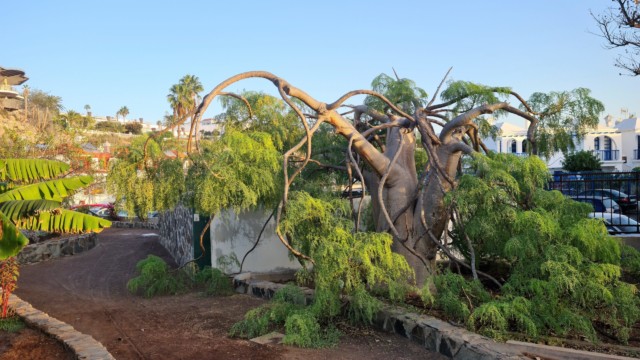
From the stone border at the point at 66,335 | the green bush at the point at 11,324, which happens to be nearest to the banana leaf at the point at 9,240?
the stone border at the point at 66,335

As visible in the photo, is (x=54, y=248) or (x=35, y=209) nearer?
(x=35, y=209)

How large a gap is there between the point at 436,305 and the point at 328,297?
160 cm

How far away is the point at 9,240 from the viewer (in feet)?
20.1

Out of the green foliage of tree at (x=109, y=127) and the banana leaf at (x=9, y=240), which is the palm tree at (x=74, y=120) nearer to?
the green foliage of tree at (x=109, y=127)

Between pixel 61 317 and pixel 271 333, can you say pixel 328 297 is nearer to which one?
pixel 271 333

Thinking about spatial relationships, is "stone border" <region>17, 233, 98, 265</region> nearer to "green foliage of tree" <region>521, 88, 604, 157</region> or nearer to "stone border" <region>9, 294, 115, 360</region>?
"stone border" <region>9, 294, 115, 360</region>

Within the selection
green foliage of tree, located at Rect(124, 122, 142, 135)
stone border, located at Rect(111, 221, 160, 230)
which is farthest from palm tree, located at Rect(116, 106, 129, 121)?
stone border, located at Rect(111, 221, 160, 230)

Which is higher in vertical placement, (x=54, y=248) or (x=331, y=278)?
(x=331, y=278)

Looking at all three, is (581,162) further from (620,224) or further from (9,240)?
(9,240)

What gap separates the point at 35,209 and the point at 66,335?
1.68 meters

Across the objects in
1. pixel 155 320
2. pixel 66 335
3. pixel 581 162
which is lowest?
pixel 155 320

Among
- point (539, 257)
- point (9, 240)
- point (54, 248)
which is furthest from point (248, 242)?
point (54, 248)

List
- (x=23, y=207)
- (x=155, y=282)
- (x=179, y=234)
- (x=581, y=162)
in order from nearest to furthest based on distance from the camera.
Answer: (x=23, y=207) → (x=155, y=282) → (x=179, y=234) → (x=581, y=162)

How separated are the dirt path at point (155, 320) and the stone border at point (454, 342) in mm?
145
